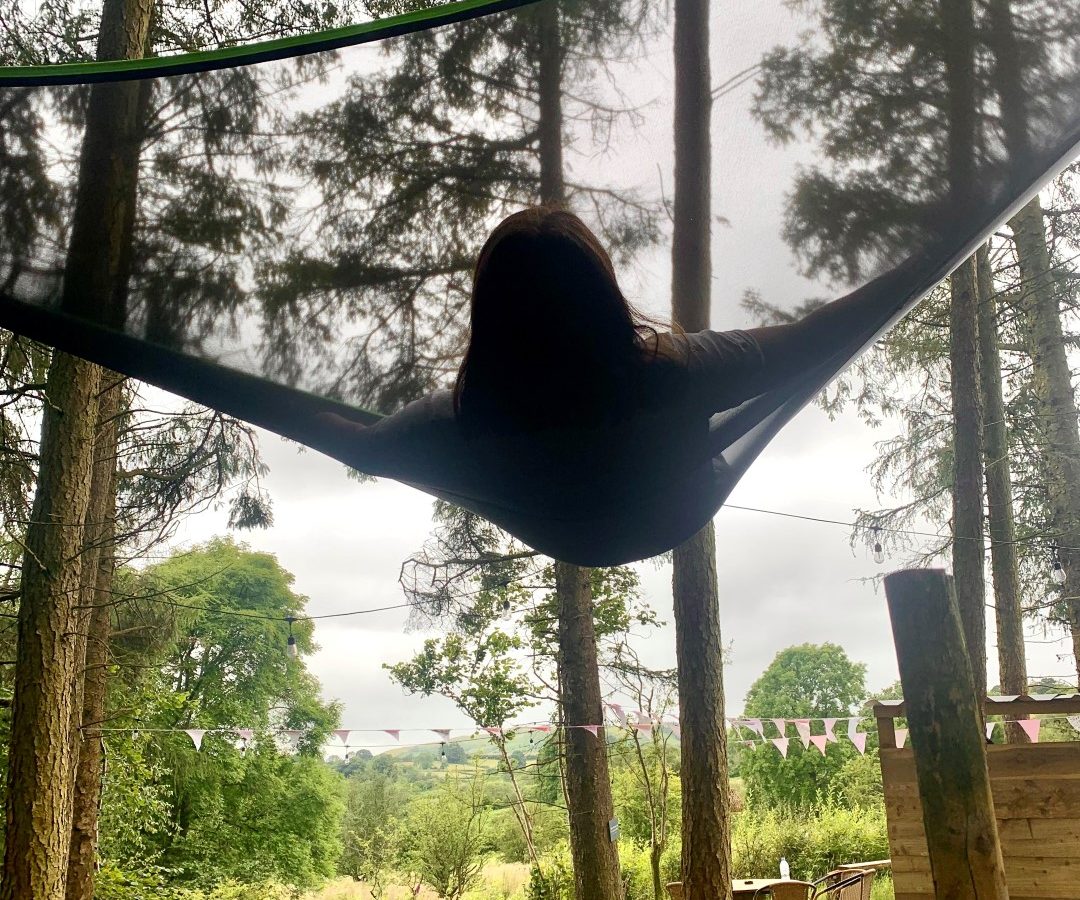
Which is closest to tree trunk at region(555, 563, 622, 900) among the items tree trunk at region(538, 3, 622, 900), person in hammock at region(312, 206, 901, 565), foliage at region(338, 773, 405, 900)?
tree trunk at region(538, 3, 622, 900)

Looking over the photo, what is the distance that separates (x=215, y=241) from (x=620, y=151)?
2.83 ft

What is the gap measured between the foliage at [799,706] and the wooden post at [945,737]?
12.9 metres

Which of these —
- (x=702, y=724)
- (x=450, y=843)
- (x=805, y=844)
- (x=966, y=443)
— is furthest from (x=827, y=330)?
(x=805, y=844)

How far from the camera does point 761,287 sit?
1.66 metres

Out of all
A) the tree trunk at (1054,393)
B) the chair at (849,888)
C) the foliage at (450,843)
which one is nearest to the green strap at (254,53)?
the chair at (849,888)

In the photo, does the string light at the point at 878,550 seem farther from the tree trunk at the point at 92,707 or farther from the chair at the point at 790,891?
the tree trunk at the point at 92,707

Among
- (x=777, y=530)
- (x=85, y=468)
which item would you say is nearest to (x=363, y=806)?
(x=85, y=468)

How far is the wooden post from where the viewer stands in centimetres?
146

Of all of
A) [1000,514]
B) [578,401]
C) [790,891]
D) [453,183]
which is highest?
[453,183]

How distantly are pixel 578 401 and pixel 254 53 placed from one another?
38.7 inches

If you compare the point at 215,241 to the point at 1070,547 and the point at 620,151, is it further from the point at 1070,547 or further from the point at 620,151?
the point at 1070,547

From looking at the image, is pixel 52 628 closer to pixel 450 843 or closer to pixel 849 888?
pixel 849 888

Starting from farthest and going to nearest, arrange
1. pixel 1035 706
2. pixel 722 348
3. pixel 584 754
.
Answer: pixel 584 754 → pixel 1035 706 → pixel 722 348

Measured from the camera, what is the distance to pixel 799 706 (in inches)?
681
